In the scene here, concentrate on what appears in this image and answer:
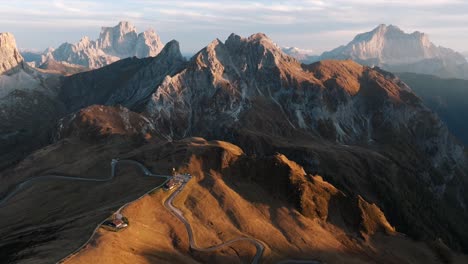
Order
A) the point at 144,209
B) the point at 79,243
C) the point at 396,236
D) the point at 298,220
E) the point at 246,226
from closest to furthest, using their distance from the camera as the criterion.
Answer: the point at 79,243 < the point at 144,209 < the point at 246,226 < the point at 298,220 < the point at 396,236

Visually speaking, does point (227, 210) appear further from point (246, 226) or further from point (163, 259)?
point (163, 259)

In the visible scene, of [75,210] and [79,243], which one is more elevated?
[79,243]

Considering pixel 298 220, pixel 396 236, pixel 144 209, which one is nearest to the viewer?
pixel 144 209

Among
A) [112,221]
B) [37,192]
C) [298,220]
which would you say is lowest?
[37,192]

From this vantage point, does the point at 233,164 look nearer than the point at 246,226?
No

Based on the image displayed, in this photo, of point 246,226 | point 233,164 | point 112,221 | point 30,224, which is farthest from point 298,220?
point 30,224

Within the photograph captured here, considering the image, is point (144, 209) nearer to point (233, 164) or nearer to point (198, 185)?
point (198, 185)

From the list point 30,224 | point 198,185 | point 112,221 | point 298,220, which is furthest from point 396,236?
point 30,224

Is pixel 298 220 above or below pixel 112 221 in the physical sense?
below

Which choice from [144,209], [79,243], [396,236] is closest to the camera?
[79,243]
